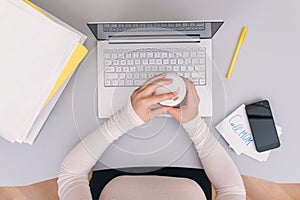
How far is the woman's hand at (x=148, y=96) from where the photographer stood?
80cm

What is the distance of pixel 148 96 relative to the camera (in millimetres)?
814

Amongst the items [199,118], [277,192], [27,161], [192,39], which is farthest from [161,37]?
[277,192]

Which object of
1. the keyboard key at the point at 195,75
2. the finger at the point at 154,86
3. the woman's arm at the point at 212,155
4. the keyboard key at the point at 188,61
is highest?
the keyboard key at the point at 188,61

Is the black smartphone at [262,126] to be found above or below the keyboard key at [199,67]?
below

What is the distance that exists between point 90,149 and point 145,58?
225mm

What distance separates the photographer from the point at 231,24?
89cm

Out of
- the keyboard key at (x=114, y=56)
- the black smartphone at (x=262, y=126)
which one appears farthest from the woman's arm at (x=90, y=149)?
the black smartphone at (x=262, y=126)

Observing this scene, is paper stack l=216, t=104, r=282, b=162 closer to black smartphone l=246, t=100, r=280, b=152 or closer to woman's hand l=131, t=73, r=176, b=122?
black smartphone l=246, t=100, r=280, b=152

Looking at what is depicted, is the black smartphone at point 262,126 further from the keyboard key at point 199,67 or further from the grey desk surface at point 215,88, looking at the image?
the keyboard key at point 199,67

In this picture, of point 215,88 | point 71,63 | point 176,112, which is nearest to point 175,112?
point 176,112

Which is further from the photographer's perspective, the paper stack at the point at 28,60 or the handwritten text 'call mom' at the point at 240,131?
the handwritten text 'call mom' at the point at 240,131

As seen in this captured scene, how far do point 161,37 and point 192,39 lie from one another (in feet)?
0.22

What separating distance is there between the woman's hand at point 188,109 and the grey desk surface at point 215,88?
1.9 inches

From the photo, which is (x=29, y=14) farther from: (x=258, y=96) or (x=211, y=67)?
(x=258, y=96)
